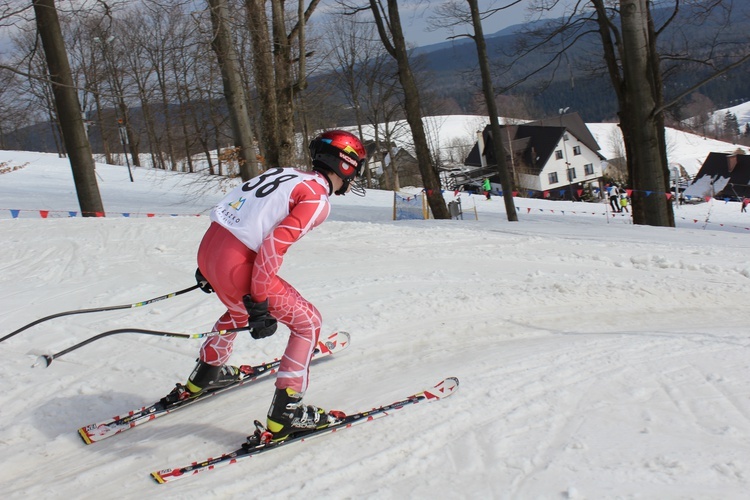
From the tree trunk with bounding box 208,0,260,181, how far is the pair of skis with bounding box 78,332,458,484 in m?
8.00

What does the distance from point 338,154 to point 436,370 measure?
2107mm

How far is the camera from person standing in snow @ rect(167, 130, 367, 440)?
146 inches

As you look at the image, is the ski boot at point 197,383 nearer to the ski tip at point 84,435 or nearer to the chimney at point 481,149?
the ski tip at point 84,435

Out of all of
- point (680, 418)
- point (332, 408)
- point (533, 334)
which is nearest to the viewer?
point (680, 418)

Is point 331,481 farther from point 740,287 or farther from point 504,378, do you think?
point 740,287

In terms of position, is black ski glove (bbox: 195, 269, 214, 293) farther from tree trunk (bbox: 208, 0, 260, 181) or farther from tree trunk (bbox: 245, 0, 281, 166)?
tree trunk (bbox: 245, 0, 281, 166)

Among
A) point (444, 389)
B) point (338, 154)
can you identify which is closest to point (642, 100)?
point (444, 389)

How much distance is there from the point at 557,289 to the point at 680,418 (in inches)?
129

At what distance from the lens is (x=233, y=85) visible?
1217cm

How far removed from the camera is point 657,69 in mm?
17531

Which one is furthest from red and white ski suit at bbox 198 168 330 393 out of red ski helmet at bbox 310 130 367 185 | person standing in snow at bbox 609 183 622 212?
person standing in snow at bbox 609 183 622 212

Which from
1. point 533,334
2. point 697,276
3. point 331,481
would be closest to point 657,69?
point 697,276

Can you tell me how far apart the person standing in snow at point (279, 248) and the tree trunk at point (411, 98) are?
47.7 ft

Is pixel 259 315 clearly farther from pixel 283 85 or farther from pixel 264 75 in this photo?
pixel 283 85
